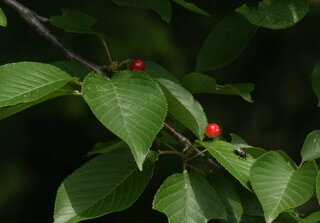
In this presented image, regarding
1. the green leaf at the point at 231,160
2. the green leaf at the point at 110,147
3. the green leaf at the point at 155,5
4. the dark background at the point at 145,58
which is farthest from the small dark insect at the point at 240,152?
the dark background at the point at 145,58

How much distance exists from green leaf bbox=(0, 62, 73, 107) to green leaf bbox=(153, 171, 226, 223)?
27cm

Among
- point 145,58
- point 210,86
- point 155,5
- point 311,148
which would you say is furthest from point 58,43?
point 145,58

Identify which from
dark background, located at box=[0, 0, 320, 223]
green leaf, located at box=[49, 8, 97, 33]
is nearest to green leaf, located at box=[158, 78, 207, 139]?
green leaf, located at box=[49, 8, 97, 33]

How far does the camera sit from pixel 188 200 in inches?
55.2

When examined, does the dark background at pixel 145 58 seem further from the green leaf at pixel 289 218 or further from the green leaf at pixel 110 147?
the green leaf at pixel 289 218

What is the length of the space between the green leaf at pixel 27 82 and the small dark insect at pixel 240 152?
33cm

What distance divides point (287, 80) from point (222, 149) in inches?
126

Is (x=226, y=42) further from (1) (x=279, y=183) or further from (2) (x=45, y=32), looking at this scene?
(1) (x=279, y=183)

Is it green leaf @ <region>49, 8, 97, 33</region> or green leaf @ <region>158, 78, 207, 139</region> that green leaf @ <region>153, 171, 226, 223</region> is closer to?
green leaf @ <region>158, 78, 207, 139</region>

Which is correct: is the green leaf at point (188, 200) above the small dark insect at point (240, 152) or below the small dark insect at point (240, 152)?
below

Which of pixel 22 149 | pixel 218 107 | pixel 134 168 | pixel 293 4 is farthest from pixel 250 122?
pixel 134 168

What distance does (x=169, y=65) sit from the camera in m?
3.74

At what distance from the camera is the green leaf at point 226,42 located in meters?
1.85

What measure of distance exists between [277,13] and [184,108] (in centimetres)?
43
